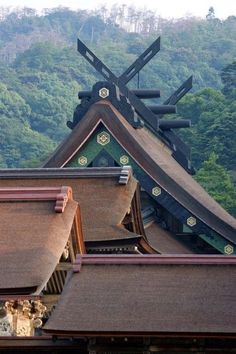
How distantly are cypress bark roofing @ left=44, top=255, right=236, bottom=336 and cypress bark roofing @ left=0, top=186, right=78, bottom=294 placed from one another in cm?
78

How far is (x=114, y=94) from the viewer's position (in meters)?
27.7

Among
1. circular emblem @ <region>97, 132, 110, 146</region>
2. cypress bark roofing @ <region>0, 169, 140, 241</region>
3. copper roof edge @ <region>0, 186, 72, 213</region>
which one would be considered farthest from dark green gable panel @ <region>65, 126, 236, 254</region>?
copper roof edge @ <region>0, 186, 72, 213</region>

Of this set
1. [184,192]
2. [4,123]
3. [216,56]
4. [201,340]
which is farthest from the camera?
[216,56]

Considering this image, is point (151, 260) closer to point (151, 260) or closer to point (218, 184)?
point (151, 260)

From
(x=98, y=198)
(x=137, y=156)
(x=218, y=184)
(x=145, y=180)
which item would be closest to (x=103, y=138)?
(x=137, y=156)

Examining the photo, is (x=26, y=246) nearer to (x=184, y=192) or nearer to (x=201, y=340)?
(x=201, y=340)

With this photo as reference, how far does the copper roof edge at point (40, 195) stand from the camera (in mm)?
17938

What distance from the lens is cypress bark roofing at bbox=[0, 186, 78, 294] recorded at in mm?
16000

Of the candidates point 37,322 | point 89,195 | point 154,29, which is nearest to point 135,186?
point 89,195

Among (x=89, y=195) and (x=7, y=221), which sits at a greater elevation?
(x=89, y=195)

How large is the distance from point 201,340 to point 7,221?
12.5ft

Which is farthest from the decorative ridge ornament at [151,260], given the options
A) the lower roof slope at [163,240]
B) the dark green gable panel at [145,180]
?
the dark green gable panel at [145,180]

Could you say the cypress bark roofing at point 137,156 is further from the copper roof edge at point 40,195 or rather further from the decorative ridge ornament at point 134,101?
the copper roof edge at point 40,195

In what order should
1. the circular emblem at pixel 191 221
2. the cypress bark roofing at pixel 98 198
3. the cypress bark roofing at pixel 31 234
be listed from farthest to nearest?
the circular emblem at pixel 191 221
the cypress bark roofing at pixel 98 198
the cypress bark roofing at pixel 31 234
